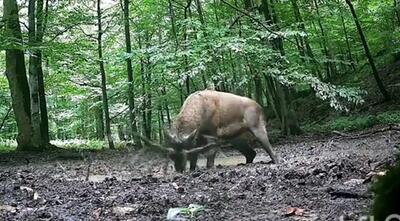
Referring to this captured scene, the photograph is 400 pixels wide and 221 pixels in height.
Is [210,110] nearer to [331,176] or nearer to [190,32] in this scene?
[331,176]

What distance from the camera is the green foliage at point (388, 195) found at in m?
1.47

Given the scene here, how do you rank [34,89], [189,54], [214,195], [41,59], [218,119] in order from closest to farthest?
[214,195]
[218,119]
[189,54]
[34,89]
[41,59]

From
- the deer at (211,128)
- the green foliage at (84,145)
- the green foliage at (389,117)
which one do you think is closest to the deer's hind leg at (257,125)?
the deer at (211,128)

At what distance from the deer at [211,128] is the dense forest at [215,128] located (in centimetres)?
3

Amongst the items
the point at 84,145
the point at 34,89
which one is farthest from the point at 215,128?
the point at 84,145

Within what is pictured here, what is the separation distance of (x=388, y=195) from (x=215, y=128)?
25.3 feet

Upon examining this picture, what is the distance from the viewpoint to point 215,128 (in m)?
9.19

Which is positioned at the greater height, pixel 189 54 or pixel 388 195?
pixel 189 54

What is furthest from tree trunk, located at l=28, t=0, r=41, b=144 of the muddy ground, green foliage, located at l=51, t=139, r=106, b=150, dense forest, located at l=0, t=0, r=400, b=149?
the muddy ground

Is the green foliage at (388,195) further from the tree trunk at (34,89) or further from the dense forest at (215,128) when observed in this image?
the tree trunk at (34,89)

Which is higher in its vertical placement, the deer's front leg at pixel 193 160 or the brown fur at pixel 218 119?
the brown fur at pixel 218 119

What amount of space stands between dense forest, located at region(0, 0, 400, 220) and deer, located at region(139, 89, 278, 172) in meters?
0.03

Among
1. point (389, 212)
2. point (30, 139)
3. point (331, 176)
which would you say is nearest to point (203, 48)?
point (30, 139)

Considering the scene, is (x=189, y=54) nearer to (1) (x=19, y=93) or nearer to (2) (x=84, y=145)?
(1) (x=19, y=93)
